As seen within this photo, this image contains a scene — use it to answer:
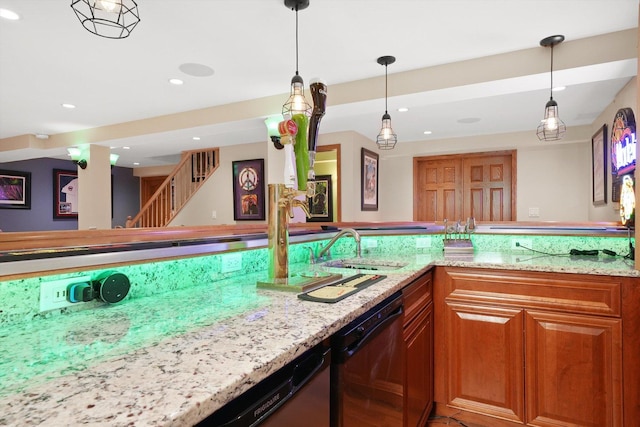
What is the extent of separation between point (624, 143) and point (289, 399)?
316 cm

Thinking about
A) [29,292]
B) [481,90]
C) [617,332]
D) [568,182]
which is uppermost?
[481,90]

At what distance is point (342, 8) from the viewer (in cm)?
217

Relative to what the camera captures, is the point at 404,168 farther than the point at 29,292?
Yes

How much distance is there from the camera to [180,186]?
6.77 meters

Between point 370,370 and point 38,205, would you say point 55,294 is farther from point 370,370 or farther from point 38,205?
point 38,205

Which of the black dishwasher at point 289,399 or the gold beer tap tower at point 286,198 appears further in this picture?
the gold beer tap tower at point 286,198

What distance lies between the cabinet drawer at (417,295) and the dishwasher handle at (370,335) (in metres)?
0.14

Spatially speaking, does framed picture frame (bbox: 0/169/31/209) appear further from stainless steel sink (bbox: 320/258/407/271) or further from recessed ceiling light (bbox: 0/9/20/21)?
stainless steel sink (bbox: 320/258/407/271)

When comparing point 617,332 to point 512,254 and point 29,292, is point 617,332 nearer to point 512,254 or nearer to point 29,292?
point 512,254

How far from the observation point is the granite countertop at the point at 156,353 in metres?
0.52

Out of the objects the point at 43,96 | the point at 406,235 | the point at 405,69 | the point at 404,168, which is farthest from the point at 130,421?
the point at 404,168

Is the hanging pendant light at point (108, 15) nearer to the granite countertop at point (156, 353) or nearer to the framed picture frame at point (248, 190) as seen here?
the granite countertop at point (156, 353)

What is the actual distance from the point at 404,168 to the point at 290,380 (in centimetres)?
530

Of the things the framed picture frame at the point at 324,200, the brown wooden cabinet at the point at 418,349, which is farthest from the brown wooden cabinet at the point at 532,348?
the framed picture frame at the point at 324,200
